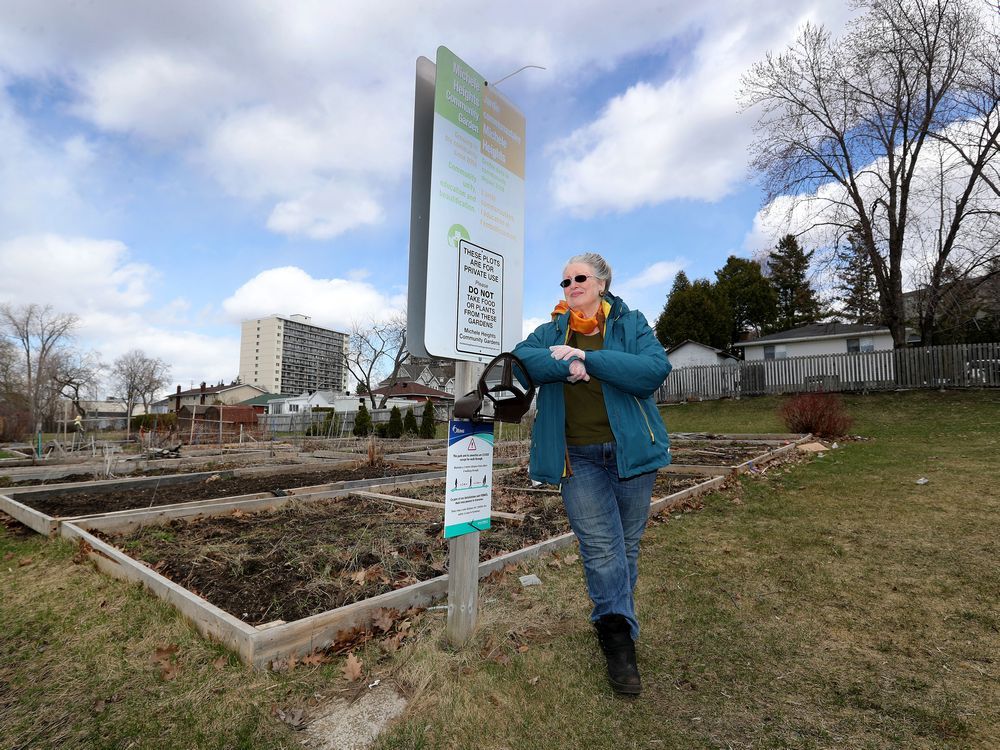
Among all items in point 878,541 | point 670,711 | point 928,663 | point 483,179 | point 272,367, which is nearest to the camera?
point 670,711

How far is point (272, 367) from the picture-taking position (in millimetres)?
130375

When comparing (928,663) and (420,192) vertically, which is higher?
(420,192)

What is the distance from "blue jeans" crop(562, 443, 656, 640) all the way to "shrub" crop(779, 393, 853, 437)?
11.9 meters

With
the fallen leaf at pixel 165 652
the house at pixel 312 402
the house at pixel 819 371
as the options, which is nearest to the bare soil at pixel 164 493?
the fallen leaf at pixel 165 652

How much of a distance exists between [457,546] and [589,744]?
1.04 meters

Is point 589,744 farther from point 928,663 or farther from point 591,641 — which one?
point 928,663

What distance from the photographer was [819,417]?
12.1 m

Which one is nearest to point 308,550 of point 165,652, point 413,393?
point 165,652

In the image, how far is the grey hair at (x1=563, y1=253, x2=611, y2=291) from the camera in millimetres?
2498

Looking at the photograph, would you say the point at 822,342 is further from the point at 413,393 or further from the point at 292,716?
the point at 413,393

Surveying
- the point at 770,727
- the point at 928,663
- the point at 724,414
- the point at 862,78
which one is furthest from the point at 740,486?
the point at 862,78

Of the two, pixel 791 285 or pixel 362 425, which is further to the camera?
pixel 791 285

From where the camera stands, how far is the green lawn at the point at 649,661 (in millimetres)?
1961

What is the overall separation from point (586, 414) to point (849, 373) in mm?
22605
